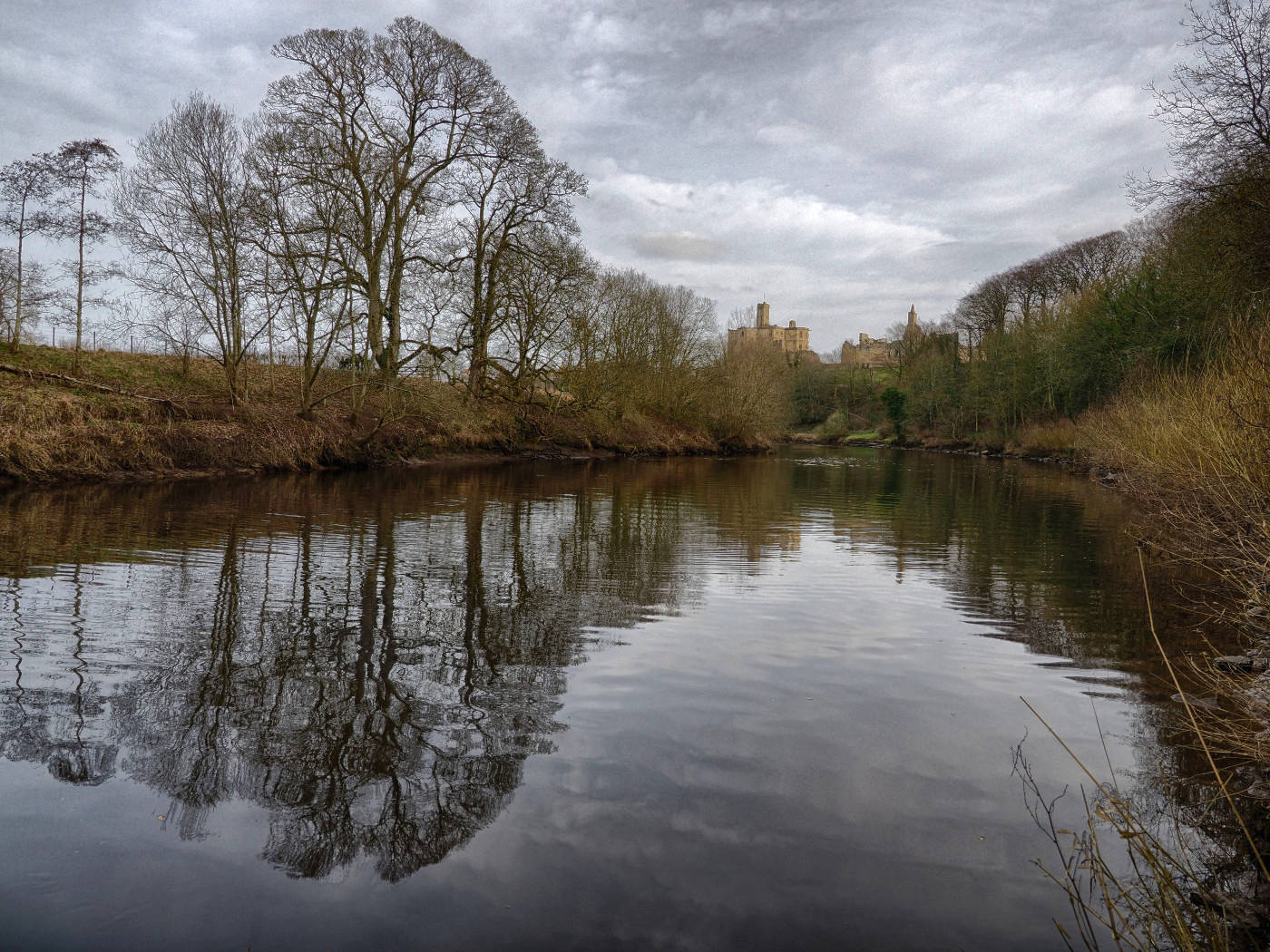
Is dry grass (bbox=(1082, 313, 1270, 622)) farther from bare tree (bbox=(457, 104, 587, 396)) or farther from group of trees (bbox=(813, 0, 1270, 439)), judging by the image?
bare tree (bbox=(457, 104, 587, 396))

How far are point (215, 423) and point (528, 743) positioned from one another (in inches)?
832

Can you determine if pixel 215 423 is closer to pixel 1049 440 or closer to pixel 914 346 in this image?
pixel 1049 440

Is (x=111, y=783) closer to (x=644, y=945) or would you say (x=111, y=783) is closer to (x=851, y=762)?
(x=644, y=945)

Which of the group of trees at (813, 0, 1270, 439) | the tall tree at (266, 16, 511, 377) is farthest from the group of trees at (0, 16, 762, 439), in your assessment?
the group of trees at (813, 0, 1270, 439)

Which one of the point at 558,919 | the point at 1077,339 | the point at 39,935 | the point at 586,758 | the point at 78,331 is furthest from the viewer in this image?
the point at 1077,339

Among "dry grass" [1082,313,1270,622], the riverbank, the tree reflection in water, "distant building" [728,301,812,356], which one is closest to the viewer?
the tree reflection in water

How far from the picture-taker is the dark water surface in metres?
3.51

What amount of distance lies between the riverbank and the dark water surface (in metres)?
8.42

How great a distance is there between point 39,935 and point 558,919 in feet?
6.63

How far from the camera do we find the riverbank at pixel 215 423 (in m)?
18.7

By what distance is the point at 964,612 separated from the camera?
9.28 meters

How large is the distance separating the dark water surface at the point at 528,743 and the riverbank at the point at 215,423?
332 inches

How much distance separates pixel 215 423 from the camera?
22812 mm

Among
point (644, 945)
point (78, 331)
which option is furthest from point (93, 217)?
point (644, 945)
